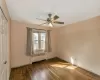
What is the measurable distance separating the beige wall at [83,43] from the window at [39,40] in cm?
134

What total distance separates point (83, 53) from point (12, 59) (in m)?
3.48

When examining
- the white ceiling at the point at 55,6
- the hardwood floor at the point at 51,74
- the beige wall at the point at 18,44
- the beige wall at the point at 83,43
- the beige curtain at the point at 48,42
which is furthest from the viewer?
the beige curtain at the point at 48,42

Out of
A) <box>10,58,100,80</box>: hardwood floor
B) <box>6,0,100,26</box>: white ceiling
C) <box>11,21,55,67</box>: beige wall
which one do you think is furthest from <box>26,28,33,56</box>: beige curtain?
<box>6,0,100,26</box>: white ceiling

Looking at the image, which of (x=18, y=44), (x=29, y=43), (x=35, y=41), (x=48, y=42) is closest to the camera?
(x=18, y=44)

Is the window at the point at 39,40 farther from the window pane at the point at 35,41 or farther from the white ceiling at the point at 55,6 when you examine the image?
the white ceiling at the point at 55,6

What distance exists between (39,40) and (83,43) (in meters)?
2.53

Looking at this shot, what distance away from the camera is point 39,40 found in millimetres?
4664

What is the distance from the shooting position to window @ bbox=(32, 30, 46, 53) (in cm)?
450

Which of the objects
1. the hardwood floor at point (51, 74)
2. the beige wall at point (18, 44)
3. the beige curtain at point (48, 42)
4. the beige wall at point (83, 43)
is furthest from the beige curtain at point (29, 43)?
the beige wall at point (83, 43)

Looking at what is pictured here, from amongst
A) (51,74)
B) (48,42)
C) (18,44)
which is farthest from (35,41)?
(51,74)

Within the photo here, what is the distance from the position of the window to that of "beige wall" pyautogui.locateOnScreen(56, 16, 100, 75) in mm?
1344

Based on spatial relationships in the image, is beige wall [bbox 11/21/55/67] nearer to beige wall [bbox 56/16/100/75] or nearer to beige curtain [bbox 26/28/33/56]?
beige curtain [bbox 26/28/33/56]

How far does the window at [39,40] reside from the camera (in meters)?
4.50

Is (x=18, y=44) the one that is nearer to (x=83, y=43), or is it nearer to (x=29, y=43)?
(x=29, y=43)
